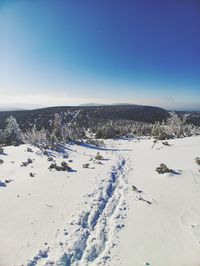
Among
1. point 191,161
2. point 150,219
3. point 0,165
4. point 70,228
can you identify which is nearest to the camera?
point 70,228

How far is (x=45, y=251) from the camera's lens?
4859mm

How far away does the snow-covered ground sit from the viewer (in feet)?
15.5

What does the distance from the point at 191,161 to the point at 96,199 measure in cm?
766

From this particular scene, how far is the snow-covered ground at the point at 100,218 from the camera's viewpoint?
4734 millimetres

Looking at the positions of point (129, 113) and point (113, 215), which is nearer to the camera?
point (113, 215)

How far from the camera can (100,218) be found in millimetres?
6395

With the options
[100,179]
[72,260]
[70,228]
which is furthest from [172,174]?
[72,260]

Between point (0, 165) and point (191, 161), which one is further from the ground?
point (191, 161)

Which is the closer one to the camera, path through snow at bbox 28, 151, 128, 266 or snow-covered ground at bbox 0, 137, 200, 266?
path through snow at bbox 28, 151, 128, 266

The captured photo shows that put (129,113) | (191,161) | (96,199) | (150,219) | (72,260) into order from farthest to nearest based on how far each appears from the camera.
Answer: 1. (129,113)
2. (191,161)
3. (96,199)
4. (150,219)
5. (72,260)

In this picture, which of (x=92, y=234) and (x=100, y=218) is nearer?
(x=92, y=234)

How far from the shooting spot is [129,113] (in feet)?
420

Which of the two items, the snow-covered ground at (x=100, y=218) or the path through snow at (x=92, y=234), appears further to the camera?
the snow-covered ground at (x=100, y=218)

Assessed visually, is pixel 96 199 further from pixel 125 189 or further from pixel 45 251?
pixel 45 251
